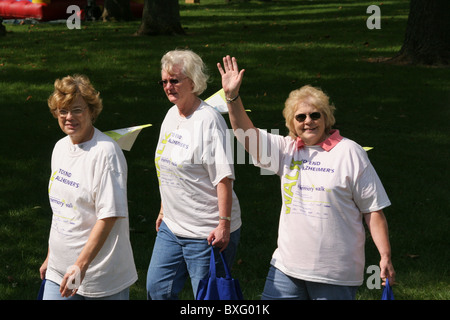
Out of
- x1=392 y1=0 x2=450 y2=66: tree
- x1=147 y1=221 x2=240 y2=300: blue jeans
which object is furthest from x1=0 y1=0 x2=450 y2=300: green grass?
x1=147 y1=221 x2=240 y2=300: blue jeans

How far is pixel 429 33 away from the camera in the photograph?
1454 centimetres

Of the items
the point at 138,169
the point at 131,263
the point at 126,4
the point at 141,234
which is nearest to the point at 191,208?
the point at 131,263

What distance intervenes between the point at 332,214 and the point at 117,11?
20642 millimetres

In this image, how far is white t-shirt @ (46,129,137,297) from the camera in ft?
12.5

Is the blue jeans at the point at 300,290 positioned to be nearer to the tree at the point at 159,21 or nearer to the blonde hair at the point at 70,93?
the blonde hair at the point at 70,93

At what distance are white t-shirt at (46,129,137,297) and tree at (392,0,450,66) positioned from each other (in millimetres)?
11783

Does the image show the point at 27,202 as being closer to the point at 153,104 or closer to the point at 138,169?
the point at 138,169

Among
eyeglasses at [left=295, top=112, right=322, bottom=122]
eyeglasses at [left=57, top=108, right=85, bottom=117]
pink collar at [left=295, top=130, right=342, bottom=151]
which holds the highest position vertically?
eyeglasses at [left=57, top=108, right=85, bottom=117]

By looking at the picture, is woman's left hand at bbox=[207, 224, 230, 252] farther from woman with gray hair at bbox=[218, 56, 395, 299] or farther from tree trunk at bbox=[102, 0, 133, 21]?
tree trunk at bbox=[102, 0, 133, 21]

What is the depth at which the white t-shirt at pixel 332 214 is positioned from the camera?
398cm

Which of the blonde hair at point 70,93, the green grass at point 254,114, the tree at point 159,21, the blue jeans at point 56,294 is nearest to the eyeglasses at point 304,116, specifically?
the blonde hair at point 70,93

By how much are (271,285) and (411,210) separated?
13.5ft

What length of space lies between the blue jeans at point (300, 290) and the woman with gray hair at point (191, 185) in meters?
0.41

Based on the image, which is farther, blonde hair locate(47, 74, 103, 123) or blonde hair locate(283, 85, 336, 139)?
blonde hair locate(283, 85, 336, 139)
